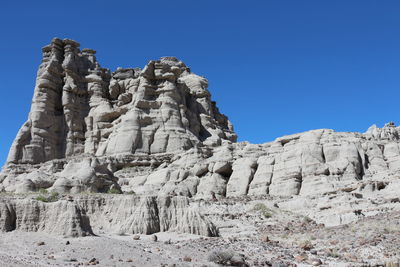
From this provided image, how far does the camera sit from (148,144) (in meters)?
73.1

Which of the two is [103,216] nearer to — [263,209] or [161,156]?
[263,209]

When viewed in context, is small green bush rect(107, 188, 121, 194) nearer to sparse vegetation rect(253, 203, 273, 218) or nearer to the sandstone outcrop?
the sandstone outcrop

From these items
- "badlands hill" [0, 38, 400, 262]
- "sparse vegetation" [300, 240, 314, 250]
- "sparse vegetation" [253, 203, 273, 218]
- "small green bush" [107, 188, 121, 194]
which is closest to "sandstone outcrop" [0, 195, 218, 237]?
"badlands hill" [0, 38, 400, 262]

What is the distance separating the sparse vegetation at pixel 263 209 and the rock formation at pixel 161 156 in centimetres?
306

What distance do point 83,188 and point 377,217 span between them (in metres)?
22.0

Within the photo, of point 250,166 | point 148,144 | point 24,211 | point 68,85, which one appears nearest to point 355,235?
point 24,211

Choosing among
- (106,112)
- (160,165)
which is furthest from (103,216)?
(106,112)

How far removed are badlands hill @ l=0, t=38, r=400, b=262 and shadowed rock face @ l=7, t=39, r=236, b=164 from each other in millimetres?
196

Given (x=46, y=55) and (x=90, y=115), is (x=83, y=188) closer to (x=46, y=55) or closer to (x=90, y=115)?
(x=90, y=115)

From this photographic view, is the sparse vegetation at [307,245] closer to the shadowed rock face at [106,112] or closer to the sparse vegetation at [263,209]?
the sparse vegetation at [263,209]

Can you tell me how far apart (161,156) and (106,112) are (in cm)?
1560

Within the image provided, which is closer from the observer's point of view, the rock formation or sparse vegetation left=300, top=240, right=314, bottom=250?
sparse vegetation left=300, top=240, right=314, bottom=250

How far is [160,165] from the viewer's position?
6738cm

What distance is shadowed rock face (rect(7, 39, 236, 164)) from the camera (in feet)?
242
